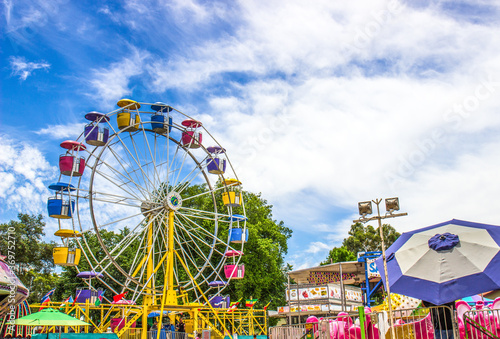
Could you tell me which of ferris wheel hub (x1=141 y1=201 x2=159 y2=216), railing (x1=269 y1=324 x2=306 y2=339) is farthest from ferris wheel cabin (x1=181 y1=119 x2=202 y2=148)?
railing (x1=269 y1=324 x2=306 y2=339)

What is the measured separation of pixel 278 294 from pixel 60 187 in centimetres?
2310

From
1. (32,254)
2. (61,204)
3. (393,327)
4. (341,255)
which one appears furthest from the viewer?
(341,255)

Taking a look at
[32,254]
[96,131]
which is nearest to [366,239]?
[32,254]

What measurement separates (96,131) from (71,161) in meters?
1.64

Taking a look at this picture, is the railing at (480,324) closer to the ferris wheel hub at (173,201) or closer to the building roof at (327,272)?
the ferris wheel hub at (173,201)

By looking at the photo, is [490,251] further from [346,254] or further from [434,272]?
[346,254]

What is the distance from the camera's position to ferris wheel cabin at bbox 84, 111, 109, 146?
19.3 meters

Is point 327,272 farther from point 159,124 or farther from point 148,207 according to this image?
point 159,124

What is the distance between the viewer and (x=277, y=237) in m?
39.5

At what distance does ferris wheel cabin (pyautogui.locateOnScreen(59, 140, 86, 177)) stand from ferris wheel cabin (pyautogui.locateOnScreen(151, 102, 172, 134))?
3366 millimetres

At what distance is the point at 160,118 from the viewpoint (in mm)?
20969

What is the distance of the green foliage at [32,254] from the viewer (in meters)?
39.7

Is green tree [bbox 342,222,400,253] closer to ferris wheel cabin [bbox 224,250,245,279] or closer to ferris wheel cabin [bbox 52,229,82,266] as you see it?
ferris wheel cabin [bbox 224,250,245,279]

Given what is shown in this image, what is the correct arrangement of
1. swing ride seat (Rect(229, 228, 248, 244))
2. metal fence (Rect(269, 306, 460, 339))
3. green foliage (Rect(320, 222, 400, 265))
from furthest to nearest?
green foliage (Rect(320, 222, 400, 265)), swing ride seat (Rect(229, 228, 248, 244)), metal fence (Rect(269, 306, 460, 339))
